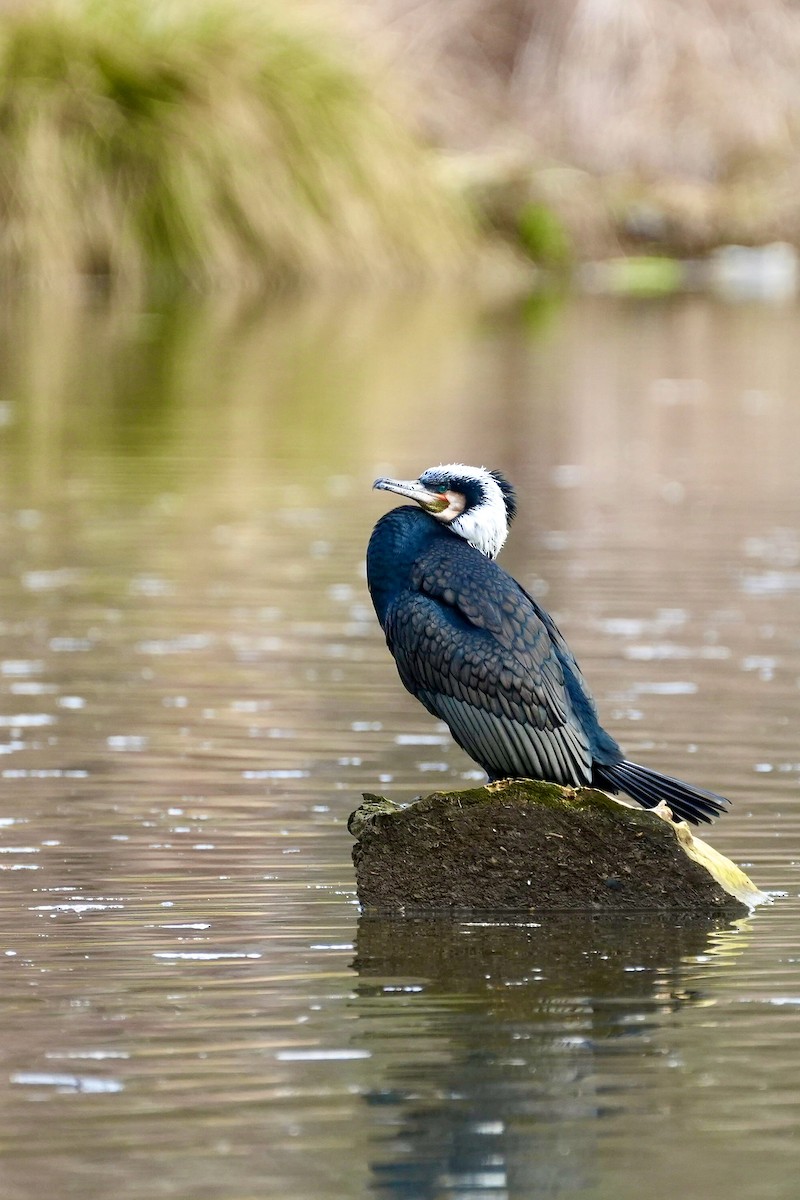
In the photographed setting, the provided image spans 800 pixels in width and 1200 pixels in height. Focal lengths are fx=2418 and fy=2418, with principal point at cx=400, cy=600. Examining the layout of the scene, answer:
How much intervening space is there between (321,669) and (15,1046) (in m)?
4.41

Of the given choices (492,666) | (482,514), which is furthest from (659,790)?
(482,514)

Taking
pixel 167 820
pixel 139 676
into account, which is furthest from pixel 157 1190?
pixel 139 676

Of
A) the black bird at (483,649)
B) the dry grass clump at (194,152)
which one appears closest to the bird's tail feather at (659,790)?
the black bird at (483,649)

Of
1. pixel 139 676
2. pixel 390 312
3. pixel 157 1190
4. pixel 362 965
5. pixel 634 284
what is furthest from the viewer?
pixel 634 284

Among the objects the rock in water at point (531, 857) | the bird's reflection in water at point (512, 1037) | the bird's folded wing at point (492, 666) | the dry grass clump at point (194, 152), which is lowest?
the bird's reflection in water at point (512, 1037)

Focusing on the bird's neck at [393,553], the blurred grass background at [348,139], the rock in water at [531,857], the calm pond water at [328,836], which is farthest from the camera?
the blurred grass background at [348,139]

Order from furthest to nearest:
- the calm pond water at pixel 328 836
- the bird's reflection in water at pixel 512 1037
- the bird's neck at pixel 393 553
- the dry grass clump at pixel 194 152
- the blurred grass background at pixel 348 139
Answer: the blurred grass background at pixel 348 139
the dry grass clump at pixel 194 152
the bird's neck at pixel 393 553
the calm pond water at pixel 328 836
the bird's reflection in water at pixel 512 1037

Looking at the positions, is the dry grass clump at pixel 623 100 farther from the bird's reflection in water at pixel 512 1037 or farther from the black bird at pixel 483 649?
the bird's reflection in water at pixel 512 1037

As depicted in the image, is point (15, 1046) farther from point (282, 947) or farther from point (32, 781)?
point (32, 781)

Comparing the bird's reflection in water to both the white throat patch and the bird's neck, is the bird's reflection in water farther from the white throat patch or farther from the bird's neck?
the white throat patch

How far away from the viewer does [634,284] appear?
3575cm

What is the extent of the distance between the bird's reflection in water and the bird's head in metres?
0.91

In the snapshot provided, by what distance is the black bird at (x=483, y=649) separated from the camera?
17.9 ft

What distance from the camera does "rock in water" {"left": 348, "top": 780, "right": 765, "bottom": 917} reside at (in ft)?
17.8
